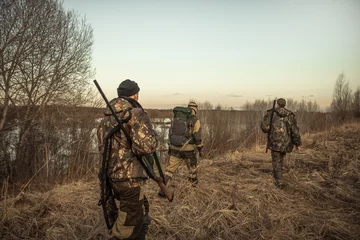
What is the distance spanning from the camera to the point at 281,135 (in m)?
5.28

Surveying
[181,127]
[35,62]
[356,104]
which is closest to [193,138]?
[181,127]

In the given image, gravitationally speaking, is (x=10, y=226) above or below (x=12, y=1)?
below

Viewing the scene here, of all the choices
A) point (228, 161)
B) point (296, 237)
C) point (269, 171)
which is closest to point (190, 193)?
point (296, 237)

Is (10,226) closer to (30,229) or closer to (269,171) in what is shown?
(30,229)

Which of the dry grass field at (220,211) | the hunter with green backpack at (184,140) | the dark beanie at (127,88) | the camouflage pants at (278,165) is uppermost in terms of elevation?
the dark beanie at (127,88)

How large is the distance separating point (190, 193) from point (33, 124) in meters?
9.22

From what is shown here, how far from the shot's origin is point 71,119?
11.3 metres

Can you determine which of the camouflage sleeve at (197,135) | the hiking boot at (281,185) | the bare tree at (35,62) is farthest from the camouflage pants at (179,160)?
the bare tree at (35,62)

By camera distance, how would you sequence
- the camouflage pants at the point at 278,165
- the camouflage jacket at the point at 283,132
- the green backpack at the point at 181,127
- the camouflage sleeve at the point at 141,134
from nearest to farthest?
the camouflage sleeve at the point at 141,134, the green backpack at the point at 181,127, the camouflage jacket at the point at 283,132, the camouflage pants at the point at 278,165

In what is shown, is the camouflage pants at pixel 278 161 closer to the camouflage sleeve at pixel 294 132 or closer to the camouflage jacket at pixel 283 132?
the camouflage jacket at pixel 283 132

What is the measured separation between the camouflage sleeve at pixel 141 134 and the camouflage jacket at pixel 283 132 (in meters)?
4.03

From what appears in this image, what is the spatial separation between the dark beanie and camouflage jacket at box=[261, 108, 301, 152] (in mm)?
4071

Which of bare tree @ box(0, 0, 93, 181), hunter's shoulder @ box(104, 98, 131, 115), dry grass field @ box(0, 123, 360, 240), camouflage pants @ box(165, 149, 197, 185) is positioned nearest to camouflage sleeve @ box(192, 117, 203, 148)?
camouflage pants @ box(165, 149, 197, 185)

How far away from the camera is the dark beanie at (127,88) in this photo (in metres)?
2.28
